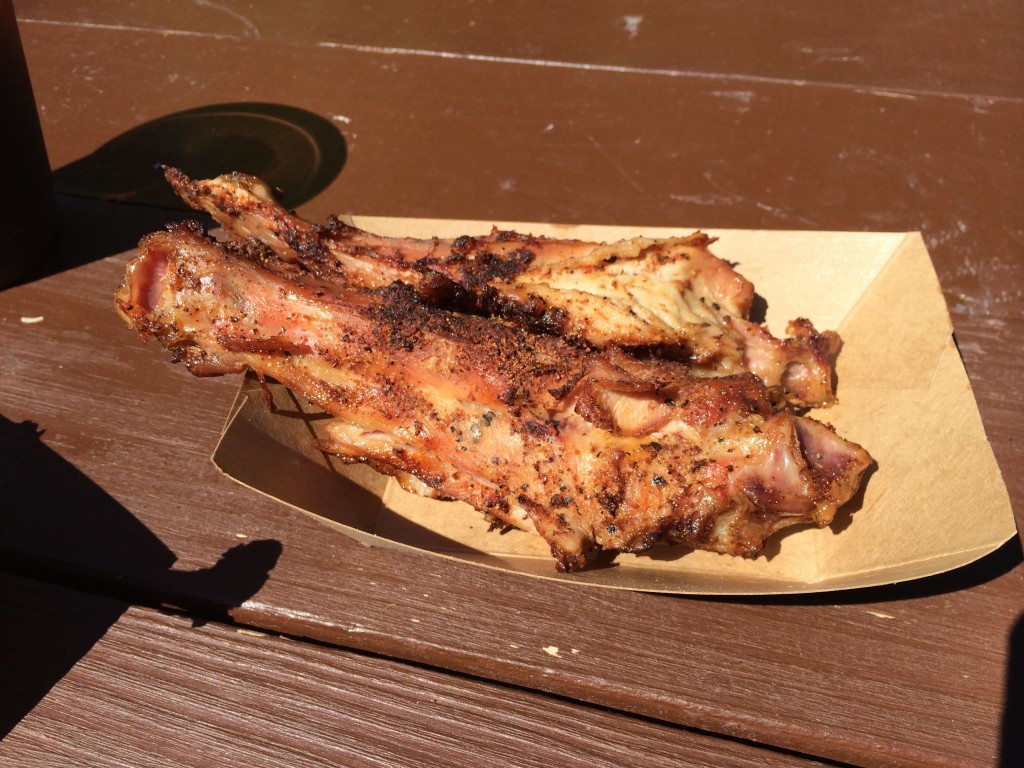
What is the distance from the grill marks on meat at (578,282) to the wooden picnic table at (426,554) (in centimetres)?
54

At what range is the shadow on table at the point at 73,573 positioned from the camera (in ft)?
5.51

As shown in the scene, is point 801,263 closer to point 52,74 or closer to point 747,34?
point 747,34

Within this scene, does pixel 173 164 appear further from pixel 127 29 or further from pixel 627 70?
pixel 627 70

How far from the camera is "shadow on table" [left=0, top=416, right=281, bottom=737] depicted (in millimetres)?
1681

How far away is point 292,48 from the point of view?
147 inches

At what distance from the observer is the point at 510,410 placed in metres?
1.70

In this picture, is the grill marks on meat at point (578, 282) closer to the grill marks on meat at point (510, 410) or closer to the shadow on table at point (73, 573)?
the grill marks on meat at point (510, 410)

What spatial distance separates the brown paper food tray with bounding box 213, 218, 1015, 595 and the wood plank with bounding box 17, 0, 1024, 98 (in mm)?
1686

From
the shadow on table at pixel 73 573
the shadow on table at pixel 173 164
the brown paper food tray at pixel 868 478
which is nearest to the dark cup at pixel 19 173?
the shadow on table at pixel 173 164

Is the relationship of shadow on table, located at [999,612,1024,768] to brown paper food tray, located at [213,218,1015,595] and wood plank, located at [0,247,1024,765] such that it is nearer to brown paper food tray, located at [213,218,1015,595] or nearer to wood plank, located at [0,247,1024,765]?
wood plank, located at [0,247,1024,765]

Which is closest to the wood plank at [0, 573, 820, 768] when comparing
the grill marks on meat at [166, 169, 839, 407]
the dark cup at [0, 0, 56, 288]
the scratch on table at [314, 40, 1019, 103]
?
the grill marks on meat at [166, 169, 839, 407]

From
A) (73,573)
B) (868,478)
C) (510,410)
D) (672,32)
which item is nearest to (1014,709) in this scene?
(868,478)

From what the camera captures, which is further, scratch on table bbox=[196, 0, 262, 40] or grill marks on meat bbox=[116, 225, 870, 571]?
scratch on table bbox=[196, 0, 262, 40]

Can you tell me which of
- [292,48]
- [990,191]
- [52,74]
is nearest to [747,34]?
[990,191]
